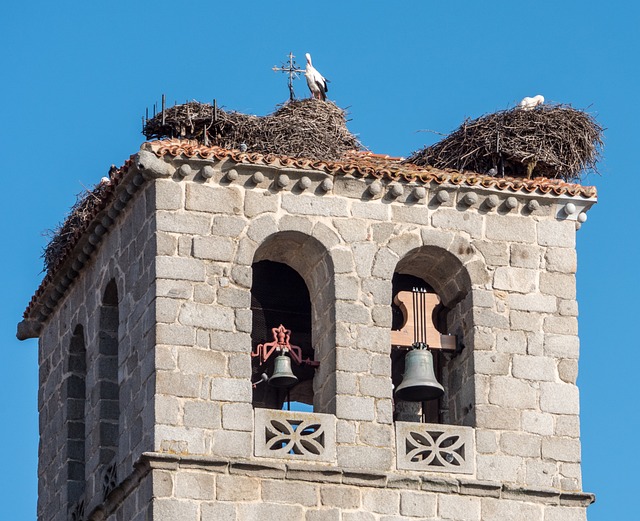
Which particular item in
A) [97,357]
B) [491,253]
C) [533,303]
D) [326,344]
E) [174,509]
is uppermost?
[491,253]

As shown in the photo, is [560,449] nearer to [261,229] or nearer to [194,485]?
[261,229]

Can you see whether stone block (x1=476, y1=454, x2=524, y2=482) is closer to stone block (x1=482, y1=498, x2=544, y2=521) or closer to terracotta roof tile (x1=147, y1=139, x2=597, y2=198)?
stone block (x1=482, y1=498, x2=544, y2=521)

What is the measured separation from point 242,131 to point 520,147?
8.84ft

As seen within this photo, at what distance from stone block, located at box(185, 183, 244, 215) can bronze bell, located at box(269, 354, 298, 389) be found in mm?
1430

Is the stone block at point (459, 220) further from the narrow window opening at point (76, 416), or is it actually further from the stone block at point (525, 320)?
the narrow window opening at point (76, 416)

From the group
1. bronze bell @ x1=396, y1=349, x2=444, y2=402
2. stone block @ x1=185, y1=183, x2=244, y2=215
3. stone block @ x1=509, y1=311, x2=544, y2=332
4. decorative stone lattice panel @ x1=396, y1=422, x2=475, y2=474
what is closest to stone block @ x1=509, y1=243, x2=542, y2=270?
stone block @ x1=509, y1=311, x2=544, y2=332

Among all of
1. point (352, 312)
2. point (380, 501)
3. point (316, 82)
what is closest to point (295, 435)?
point (380, 501)

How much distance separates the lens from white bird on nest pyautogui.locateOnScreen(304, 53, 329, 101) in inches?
1282

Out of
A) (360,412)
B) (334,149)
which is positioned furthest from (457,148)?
(360,412)

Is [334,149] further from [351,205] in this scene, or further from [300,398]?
[300,398]

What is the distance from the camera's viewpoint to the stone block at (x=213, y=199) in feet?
Result: 97.7

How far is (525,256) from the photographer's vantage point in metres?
30.5

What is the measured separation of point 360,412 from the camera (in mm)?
29438

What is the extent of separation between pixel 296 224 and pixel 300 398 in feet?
10.1
